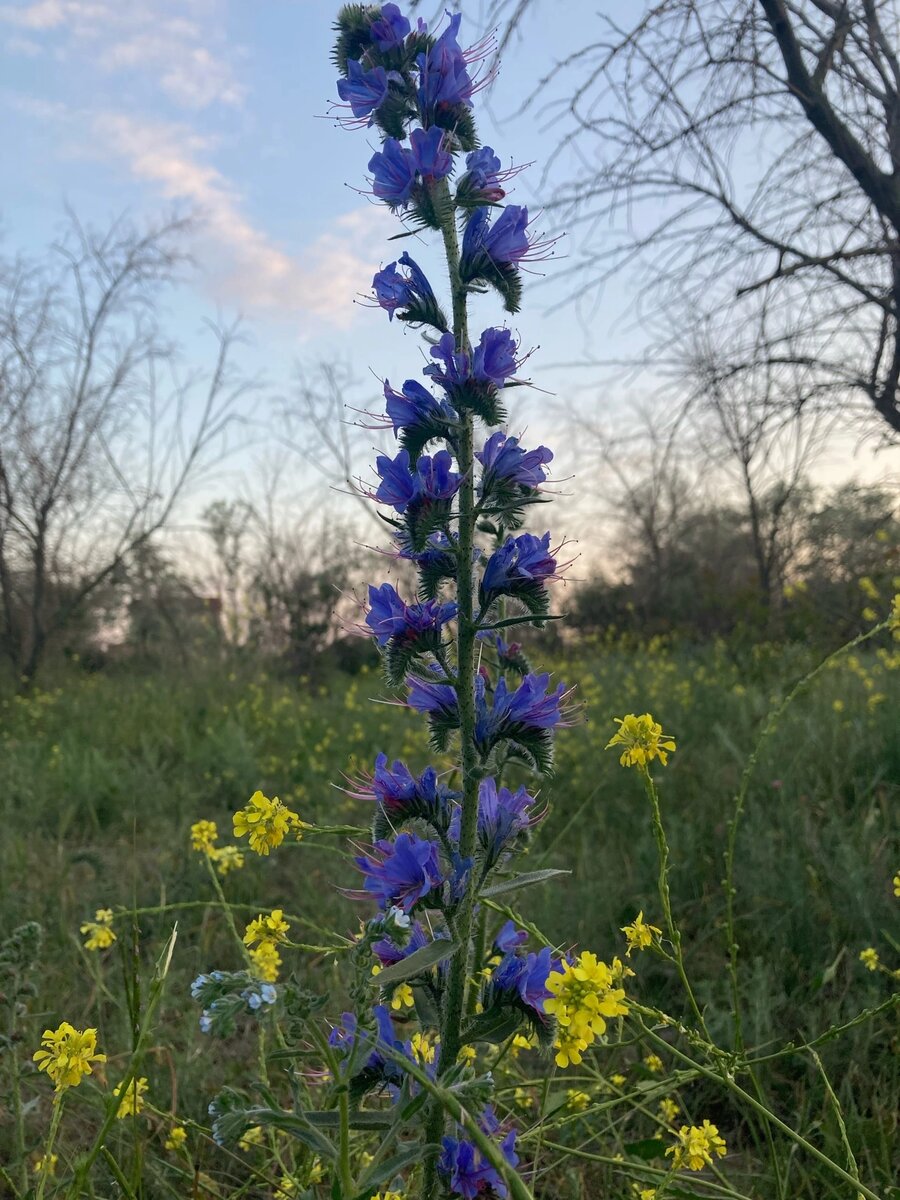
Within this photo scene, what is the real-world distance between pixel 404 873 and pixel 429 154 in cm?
110

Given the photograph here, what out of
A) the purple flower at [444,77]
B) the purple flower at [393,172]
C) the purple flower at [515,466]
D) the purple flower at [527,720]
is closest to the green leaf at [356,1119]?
the purple flower at [527,720]

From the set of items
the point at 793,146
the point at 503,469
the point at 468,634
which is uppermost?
the point at 793,146

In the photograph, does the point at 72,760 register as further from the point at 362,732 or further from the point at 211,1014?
the point at 211,1014

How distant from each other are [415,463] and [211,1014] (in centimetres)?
80

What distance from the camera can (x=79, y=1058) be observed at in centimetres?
122

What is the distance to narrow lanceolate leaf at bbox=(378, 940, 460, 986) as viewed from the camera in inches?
40.4

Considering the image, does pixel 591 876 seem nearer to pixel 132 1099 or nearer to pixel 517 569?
pixel 132 1099

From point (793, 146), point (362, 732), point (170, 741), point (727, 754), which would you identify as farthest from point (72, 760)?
point (793, 146)

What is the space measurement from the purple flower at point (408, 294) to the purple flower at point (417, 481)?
0.88 feet

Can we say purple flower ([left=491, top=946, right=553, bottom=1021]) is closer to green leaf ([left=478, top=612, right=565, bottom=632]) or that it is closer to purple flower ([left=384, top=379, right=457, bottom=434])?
green leaf ([left=478, top=612, right=565, bottom=632])

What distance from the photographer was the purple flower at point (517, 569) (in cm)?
126

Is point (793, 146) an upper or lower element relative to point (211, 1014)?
upper

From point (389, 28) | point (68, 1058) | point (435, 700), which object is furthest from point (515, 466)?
point (68, 1058)

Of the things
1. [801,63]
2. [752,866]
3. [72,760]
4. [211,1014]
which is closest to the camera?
[211,1014]
